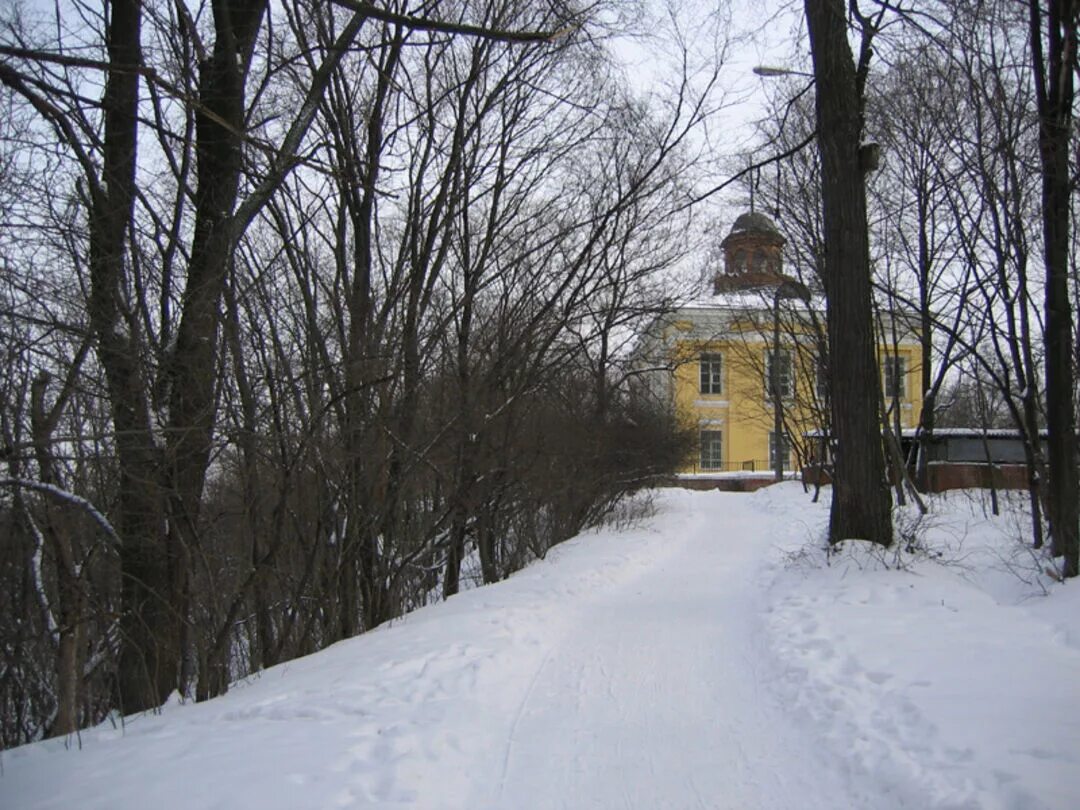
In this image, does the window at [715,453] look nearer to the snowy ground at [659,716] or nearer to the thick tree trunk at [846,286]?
the thick tree trunk at [846,286]

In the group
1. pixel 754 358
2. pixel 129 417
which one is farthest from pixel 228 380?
pixel 754 358

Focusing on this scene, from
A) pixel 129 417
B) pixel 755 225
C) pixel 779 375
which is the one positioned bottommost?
pixel 129 417

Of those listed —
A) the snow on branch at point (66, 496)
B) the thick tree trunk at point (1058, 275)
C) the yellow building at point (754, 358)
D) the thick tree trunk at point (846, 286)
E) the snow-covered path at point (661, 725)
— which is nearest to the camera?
the snow-covered path at point (661, 725)

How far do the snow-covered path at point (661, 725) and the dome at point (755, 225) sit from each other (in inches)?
488

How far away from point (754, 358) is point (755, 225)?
1145cm

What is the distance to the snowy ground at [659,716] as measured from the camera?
3.81 meters

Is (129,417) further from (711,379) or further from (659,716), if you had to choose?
(711,379)

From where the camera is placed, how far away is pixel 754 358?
29969 mm

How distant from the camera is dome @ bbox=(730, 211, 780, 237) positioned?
1908 cm

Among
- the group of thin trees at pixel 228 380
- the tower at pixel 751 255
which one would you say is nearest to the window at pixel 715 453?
the tower at pixel 751 255

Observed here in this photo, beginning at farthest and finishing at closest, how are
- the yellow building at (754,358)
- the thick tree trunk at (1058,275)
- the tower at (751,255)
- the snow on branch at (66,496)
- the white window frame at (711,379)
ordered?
the white window frame at (711,379)
the yellow building at (754,358)
the tower at (751,255)
the thick tree trunk at (1058,275)
the snow on branch at (66,496)

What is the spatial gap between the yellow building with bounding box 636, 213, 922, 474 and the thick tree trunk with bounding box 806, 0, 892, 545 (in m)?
1.35

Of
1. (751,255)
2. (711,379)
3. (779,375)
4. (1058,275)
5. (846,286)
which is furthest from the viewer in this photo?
(711,379)

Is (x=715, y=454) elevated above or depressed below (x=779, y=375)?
below
